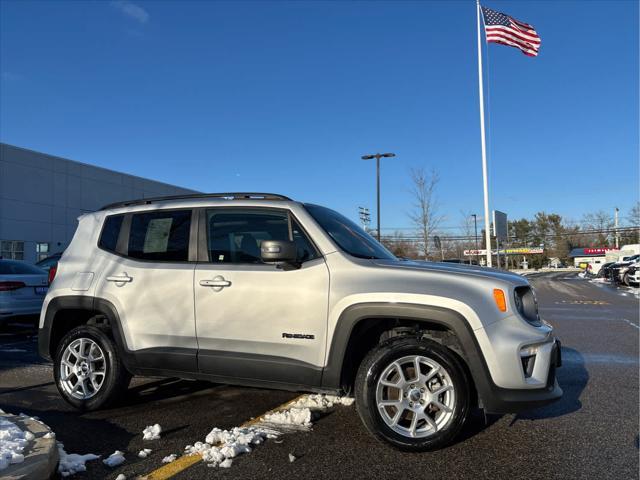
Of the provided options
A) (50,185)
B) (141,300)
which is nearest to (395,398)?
(141,300)

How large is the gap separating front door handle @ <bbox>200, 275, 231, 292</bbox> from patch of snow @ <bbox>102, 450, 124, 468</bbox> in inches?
53.6

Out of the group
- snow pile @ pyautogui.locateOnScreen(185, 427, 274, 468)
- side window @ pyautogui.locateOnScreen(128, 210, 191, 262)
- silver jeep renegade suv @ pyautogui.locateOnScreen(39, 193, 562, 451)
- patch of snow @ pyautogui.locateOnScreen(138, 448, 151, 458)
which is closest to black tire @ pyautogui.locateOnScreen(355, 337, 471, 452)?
silver jeep renegade suv @ pyautogui.locateOnScreen(39, 193, 562, 451)

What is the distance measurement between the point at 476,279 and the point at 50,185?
33.1 metres

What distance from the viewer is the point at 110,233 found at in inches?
191

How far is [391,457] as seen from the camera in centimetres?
346

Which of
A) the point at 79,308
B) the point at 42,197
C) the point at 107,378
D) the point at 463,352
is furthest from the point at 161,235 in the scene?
the point at 42,197

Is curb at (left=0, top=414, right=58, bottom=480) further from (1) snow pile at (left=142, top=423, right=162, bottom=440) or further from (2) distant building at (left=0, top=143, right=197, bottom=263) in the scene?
(2) distant building at (left=0, top=143, right=197, bottom=263)

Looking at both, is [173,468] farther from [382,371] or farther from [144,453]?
[382,371]

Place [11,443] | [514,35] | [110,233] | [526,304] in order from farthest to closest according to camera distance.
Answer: [514,35]
[110,233]
[526,304]
[11,443]

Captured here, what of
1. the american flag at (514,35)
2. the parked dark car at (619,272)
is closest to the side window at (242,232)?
the american flag at (514,35)

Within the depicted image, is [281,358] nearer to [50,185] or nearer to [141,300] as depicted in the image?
[141,300]

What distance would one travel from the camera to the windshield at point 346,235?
415cm

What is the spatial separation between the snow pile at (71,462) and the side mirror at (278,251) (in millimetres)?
1814

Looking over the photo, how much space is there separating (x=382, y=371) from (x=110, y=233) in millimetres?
2937
